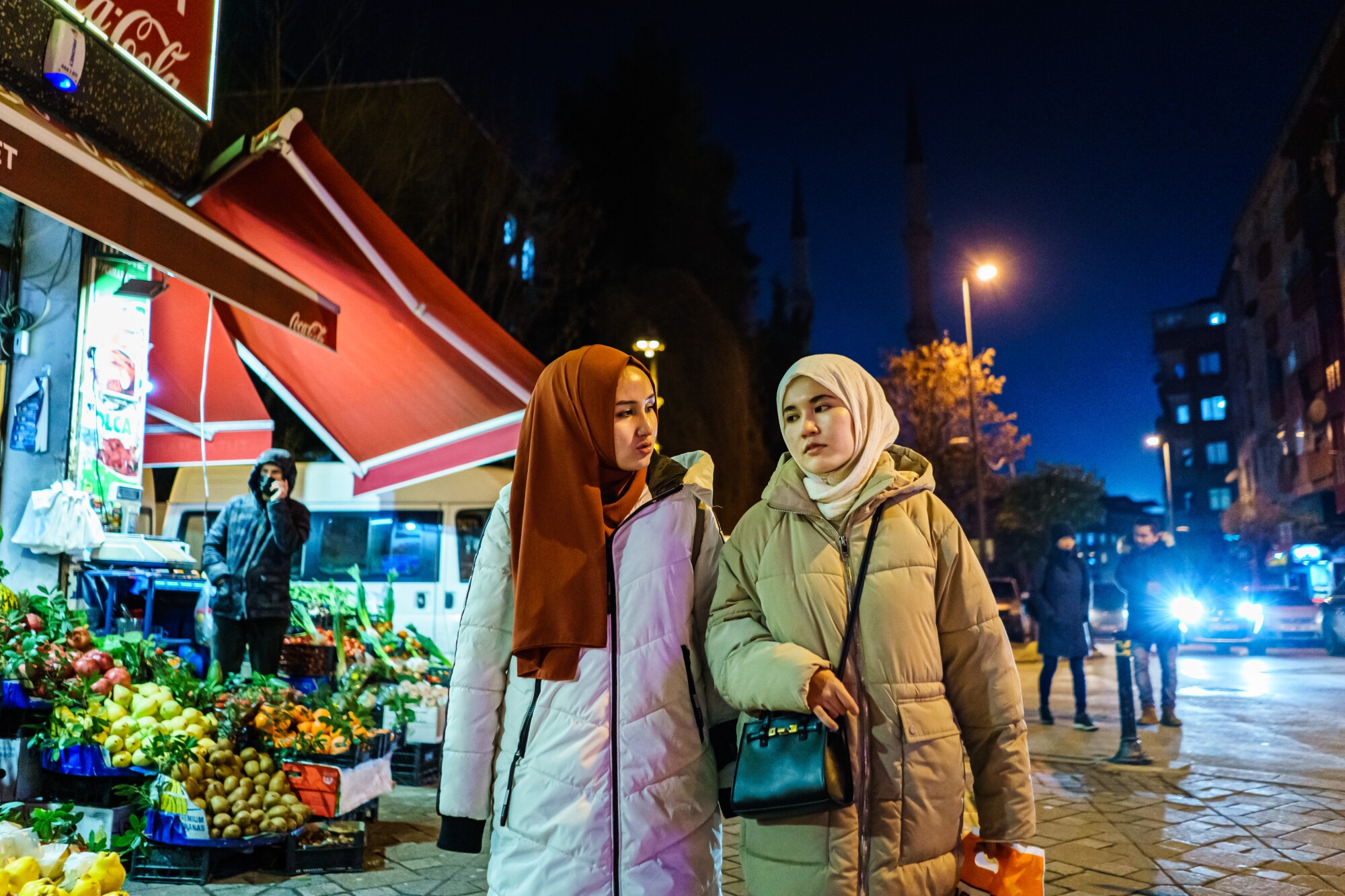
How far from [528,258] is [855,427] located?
56.5ft

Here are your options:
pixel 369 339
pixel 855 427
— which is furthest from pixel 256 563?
pixel 855 427

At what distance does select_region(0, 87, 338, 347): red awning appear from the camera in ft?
11.7

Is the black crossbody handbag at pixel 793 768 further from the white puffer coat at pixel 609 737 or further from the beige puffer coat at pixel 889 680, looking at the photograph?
the white puffer coat at pixel 609 737

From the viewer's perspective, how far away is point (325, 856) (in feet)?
14.8

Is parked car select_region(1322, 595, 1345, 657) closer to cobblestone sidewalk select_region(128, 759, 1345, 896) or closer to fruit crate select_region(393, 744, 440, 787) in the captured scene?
cobblestone sidewalk select_region(128, 759, 1345, 896)

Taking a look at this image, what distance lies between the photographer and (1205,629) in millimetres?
18172

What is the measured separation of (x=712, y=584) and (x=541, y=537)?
490mm

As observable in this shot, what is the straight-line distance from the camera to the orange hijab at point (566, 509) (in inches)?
Answer: 92.0

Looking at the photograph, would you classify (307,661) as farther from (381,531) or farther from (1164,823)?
(1164,823)

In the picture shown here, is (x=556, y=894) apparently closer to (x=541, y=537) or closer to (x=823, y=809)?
(x=823, y=809)

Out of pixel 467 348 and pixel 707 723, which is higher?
pixel 467 348

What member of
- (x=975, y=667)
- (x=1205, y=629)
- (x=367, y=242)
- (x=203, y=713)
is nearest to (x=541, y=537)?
(x=975, y=667)

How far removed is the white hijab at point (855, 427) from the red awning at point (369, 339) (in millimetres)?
4066

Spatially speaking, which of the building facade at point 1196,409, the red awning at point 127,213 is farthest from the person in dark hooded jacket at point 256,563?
the building facade at point 1196,409
